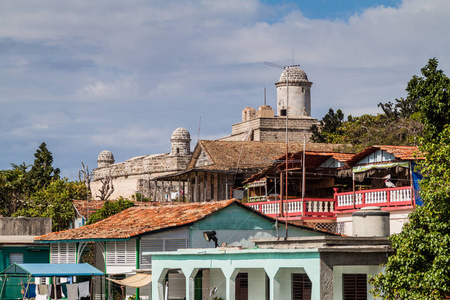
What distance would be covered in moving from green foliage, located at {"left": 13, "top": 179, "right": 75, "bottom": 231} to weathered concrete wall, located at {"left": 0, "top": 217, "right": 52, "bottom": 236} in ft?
41.0

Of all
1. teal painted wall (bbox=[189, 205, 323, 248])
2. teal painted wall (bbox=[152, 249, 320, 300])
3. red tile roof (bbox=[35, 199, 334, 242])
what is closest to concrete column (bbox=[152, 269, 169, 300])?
teal painted wall (bbox=[152, 249, 320, 300])

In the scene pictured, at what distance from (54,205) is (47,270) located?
27702mm

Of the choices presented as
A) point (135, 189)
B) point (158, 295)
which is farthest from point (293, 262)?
point (135, 189)

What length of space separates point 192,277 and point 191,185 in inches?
1059

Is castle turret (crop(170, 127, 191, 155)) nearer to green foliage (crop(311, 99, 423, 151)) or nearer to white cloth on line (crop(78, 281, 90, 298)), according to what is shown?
green foliage (crop(311, 99, 423, 151))

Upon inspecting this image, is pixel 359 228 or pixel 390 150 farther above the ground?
pixel 390 150

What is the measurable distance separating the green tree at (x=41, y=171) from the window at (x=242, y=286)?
1641 inches

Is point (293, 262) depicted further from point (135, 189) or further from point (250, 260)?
point (135, 189)

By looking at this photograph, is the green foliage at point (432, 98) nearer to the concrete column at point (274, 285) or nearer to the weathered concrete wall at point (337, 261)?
the weathered concrete wall at point (337, 261)

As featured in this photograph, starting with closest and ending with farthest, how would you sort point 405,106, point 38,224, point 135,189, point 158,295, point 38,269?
point 158,295 < point 38,269 < point 38,224 < point 405,106 < point 135,189

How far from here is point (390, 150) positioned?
31734 mm

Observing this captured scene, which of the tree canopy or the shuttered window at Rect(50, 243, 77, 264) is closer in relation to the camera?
the shuttered window at Rect(50, 243, 77, 264)

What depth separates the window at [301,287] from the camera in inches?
851

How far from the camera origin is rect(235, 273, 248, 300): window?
80.4 ft
